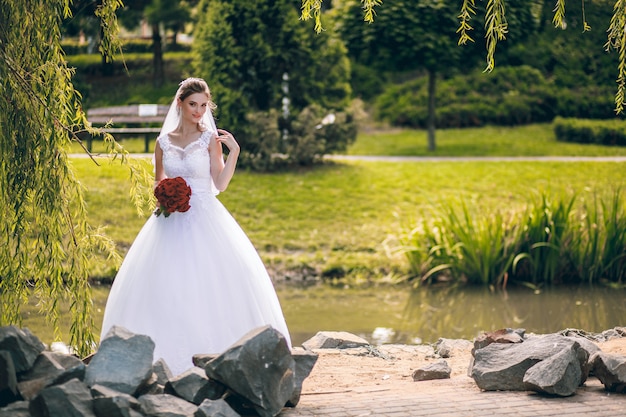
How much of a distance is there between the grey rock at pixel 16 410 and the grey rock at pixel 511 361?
272cm

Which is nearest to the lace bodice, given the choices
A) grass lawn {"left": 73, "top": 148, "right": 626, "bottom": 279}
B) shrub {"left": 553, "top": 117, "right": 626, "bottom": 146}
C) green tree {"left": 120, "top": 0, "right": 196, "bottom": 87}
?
grass lawn {"left": 73, "top": 148, "right": 626, "bottom": 279}

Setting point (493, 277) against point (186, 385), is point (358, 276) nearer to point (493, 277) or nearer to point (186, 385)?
point (493, 277)

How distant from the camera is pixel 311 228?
1505 cm

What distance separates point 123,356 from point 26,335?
57cm

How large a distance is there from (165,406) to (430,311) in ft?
23.1

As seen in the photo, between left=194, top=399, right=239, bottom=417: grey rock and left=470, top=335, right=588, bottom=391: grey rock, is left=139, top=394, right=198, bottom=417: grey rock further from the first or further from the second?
left=470, top=335, right=588, bottom=391: grey rock

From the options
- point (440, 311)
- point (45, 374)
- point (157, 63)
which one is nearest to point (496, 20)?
point (45, 374)

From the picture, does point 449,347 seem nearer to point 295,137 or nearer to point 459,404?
point 459,404

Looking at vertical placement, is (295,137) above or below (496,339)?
above

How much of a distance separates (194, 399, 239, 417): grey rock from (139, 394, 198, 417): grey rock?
0.07 m

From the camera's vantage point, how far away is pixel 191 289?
21.6 feet

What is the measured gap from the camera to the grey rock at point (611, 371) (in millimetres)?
5918

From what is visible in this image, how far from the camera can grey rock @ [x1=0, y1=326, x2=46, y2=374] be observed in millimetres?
5312

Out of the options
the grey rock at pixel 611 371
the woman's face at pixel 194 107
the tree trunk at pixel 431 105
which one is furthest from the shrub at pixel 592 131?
the grey rock at pixel 611 371
